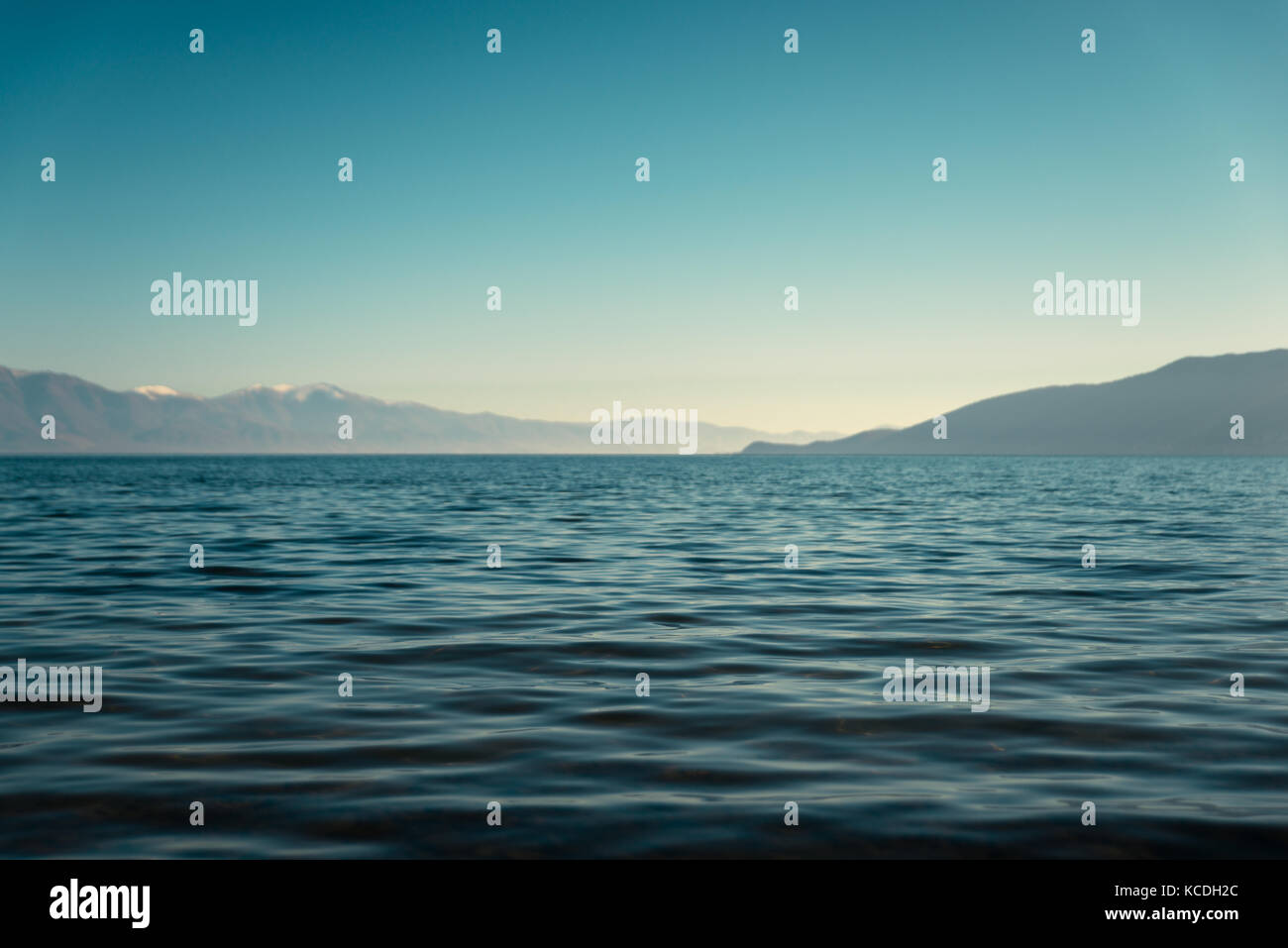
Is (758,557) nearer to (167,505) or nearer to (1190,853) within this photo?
(1190,853)

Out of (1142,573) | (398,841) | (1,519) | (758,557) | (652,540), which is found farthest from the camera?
(1,519)

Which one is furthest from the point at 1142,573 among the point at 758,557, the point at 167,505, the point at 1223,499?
the point at 167,505

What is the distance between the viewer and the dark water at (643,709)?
19.2 feet

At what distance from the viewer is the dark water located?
5.85 m

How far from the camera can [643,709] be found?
869 centimetres

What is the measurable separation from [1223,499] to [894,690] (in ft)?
150

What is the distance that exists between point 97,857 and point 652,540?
68.7 feet

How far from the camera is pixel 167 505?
141 ft
